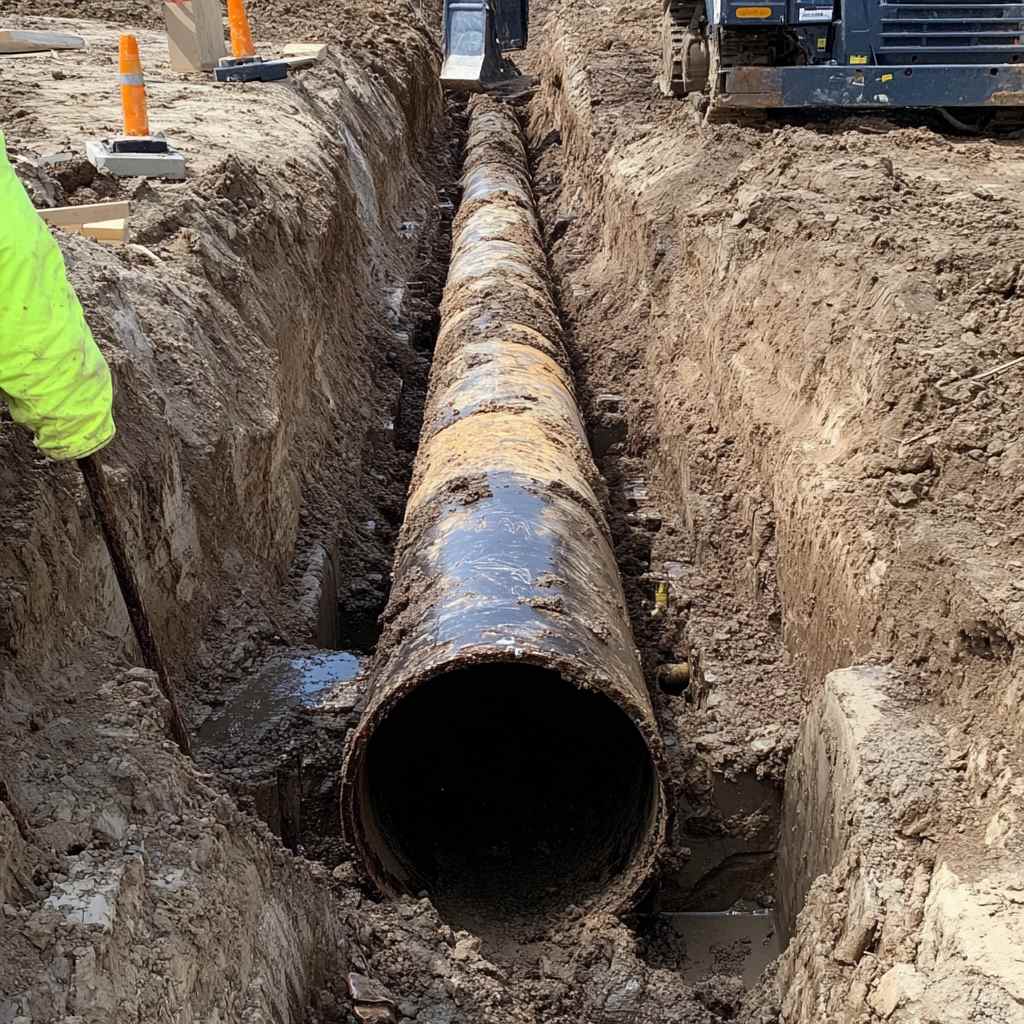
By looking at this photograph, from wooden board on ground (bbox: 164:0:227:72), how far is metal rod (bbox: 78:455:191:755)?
821 centimetres

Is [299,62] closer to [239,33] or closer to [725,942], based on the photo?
[239,33]

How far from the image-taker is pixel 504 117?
1376cm

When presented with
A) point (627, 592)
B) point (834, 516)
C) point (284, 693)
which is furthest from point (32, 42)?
point (834, 516)

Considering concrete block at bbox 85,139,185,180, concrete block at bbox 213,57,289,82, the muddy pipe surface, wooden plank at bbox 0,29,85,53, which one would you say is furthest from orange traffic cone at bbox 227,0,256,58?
the muddy pipe surface

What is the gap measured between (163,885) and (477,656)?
4.16ft

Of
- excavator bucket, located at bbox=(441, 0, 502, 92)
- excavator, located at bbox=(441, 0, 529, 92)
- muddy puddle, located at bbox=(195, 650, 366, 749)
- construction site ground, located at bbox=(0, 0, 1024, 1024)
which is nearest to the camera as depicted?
construction site ground, located at bbox=(0, 0, 1024, 1024)

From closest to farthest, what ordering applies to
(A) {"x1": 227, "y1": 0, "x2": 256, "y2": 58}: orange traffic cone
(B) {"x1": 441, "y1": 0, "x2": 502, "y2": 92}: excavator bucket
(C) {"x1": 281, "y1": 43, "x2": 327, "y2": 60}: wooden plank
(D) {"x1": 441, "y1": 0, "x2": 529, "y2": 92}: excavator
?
(A) {"x1": 227, "y1": 0, "x2": 256, "y2": 58}: orange traffic cone < (C) {"x1": 281, "y1": 43, "x2": 327, "y2": 60}: wooden plank < (D) {"x1": 441, "y1": 0, "x2": 529, "y2": 92}: excavator < (B) {"x1": 441, "y1": 0, "x2": 502, "y2": 92}: excavator bucket

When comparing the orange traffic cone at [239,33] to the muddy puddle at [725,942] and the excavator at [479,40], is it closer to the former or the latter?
the excavator at [479,40]

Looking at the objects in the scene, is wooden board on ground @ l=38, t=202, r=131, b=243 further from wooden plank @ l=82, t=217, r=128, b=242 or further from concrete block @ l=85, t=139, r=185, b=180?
concrete block @ l=85, t=139, r=185, b=180

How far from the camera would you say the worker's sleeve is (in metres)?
2.55

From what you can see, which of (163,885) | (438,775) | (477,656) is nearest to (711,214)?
(438,775)

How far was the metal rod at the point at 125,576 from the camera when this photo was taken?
337 centimetres

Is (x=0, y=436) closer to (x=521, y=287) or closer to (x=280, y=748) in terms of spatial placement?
(x=280, y=748)

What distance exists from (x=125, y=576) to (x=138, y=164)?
3609 mm
